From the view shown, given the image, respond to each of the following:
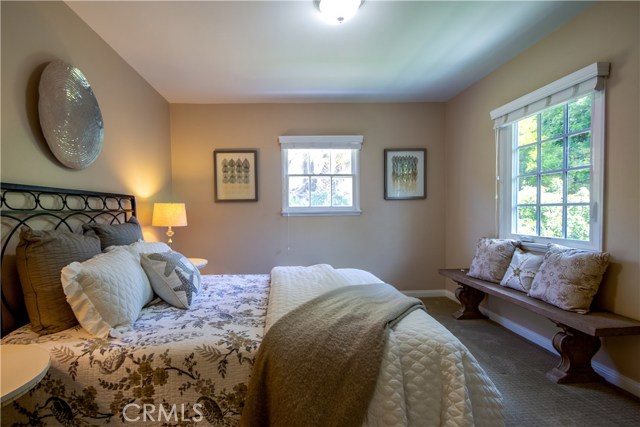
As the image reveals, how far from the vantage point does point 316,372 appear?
109 centimetres

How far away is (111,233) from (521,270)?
310 cm

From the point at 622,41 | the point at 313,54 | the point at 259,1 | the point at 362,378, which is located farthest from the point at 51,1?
the point at 622,41

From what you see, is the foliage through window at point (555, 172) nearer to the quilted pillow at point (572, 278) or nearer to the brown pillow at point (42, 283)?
the quilted pillow at point (572, 278)

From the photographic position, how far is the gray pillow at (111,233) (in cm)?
179

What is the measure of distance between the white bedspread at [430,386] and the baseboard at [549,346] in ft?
4.44

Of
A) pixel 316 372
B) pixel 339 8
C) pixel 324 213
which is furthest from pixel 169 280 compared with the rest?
pixel 324 213

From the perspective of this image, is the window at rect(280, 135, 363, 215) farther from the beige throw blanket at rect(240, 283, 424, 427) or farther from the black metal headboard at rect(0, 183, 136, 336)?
the beige throw blanket at rect(240, 283, 424, 427)

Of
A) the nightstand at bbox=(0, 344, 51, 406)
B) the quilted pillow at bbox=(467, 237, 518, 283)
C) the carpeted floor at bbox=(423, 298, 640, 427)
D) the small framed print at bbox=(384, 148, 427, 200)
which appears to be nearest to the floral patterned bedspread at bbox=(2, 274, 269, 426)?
the nightstand at bbox=(0, 344, 51, 406)

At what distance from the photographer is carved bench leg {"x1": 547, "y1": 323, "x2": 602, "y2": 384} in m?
1.83

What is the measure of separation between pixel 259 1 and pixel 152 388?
220cm

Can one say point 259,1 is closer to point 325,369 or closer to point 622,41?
point 325,369

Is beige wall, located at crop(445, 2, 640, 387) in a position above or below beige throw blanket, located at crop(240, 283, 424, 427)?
above

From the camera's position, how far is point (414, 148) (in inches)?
141

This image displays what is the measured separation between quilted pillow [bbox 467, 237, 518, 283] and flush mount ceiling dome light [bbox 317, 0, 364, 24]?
2305mm
